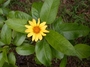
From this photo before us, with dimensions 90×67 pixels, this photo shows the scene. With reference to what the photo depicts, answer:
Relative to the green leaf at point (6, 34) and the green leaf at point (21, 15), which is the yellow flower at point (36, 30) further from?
the green leaf at point (6, 34)

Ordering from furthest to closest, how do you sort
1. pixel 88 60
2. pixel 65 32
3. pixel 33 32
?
pixel 88 60, pixel 65 32, pixel 33 32

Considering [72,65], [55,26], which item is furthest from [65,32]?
[72,65]

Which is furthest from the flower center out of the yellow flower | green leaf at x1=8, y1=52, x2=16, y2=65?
green leaf at x1=8, y1=52, x2=16, y2=65

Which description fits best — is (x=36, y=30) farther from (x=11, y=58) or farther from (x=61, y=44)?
(x=11, y=58)

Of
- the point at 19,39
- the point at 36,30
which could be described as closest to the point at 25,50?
the point at 19,39

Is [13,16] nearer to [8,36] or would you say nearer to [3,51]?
[8,36]

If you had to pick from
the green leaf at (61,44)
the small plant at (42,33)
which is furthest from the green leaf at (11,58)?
the green leaf at (61,44)
